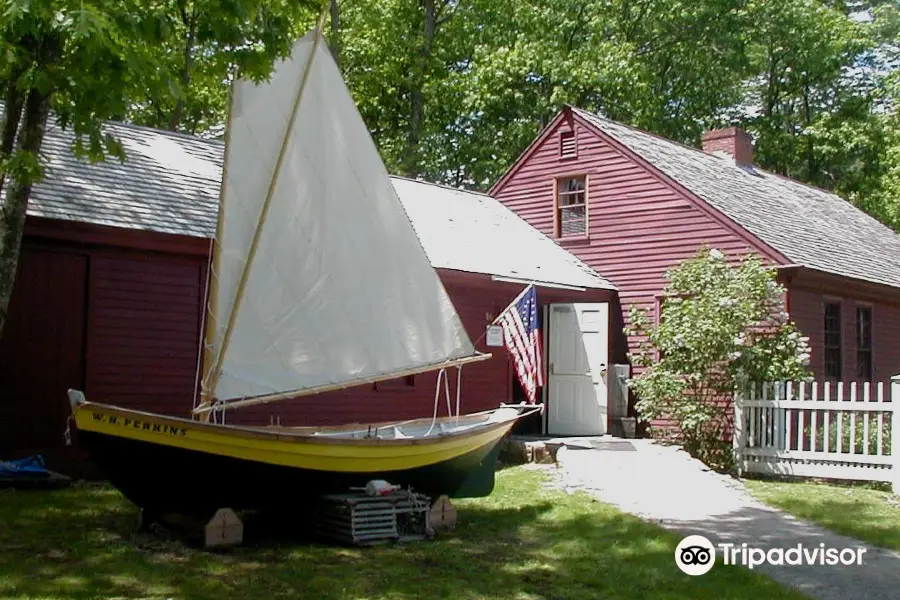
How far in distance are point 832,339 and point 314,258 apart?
1324 cm

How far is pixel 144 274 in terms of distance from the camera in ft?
41.1

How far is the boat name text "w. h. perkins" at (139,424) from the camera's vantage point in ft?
25.0

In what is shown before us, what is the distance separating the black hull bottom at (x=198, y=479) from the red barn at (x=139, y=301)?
3.21 meters

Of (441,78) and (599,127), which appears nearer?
(599,127)

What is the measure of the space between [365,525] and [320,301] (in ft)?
6.37

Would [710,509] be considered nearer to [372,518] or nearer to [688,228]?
[372,518]

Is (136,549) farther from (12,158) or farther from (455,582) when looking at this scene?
(12,158)

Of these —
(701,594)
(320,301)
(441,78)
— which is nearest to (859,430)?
(701,594)

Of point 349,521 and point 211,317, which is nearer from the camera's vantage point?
point 211,317

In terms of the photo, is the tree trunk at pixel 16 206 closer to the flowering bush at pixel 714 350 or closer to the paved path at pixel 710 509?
the paved path at pixel 710 509

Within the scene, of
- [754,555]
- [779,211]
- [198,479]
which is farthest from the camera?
[779,211]

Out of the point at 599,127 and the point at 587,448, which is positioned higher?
the point at 599,127

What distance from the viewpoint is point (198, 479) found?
8.00m

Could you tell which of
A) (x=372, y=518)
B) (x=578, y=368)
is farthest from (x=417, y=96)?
(x=372, y=518)
